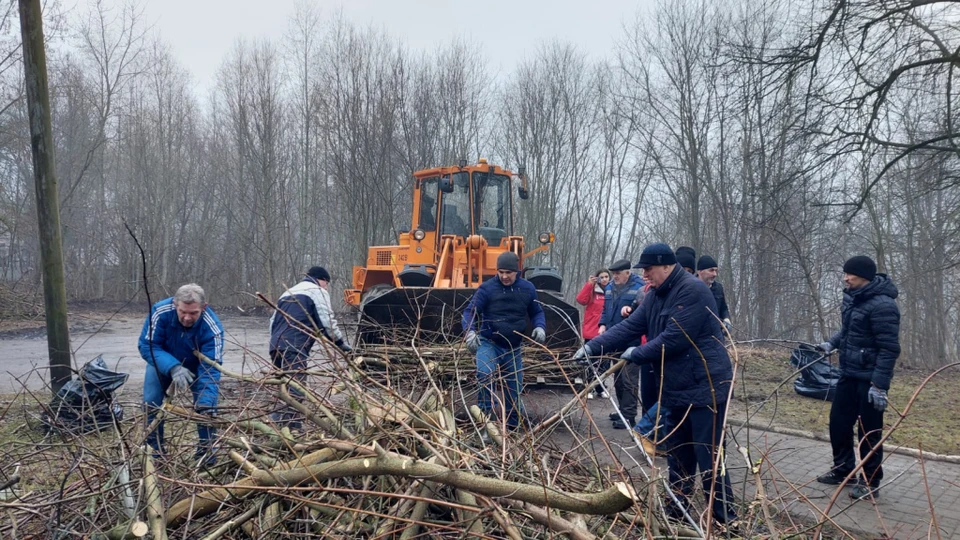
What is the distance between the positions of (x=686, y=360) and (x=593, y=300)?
375 cm

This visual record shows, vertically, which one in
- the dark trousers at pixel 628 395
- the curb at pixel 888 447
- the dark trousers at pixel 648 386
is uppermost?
the dark trousers at pixel 648 386

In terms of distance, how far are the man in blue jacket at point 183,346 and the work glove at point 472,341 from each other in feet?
6.51

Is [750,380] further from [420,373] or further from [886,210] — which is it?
[886,210]

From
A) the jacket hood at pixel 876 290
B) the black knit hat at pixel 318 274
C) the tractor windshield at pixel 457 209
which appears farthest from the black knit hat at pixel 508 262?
the tractor windshield at pixel 457 209

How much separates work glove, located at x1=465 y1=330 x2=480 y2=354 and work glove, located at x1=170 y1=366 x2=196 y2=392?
218 centimetres

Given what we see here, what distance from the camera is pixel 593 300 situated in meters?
7.37

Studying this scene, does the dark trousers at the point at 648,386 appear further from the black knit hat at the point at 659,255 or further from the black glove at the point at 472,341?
the black knit hat at the point at 659,255

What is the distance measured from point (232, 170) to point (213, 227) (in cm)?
290

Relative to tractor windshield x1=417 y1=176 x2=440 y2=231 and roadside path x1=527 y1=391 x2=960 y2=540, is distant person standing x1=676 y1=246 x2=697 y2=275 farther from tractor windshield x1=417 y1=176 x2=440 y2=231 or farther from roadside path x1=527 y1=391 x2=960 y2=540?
tractor windshield x1=417 y1=176 x2=440 y2=231

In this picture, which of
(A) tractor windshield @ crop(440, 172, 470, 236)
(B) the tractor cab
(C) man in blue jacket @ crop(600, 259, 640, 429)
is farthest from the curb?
(A) tractor windshield @ crop(440, 172, 470, 236)

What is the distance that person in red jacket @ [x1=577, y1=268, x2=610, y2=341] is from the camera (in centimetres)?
727

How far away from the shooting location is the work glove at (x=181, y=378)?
376 centimetres

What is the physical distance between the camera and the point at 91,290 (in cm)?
2492

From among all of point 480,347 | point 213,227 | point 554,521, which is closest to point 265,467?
point 554,521
